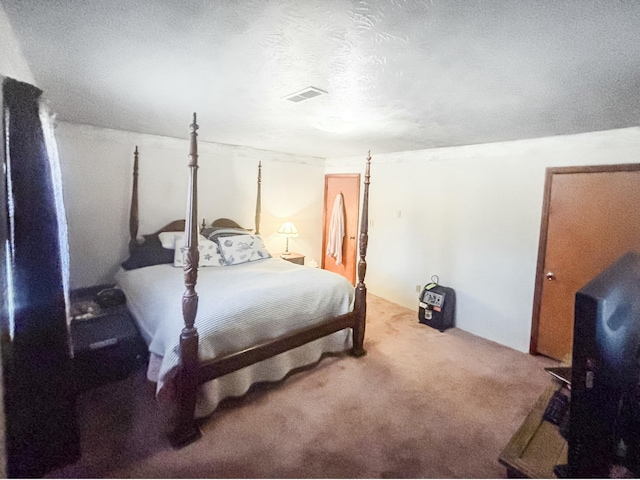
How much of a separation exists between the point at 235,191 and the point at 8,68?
314cm

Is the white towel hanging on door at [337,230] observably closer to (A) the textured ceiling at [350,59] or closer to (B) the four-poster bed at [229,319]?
(B) the four-poster bed at [229,319]

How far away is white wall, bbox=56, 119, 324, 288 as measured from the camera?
3229 mm

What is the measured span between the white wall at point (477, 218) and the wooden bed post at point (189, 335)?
9.63ft

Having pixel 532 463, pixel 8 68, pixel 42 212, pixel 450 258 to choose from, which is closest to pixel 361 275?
pixel 450 258

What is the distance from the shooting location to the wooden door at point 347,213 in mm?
4863

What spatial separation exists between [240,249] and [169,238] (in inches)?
31.9

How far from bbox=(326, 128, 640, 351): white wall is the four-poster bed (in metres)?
1.42

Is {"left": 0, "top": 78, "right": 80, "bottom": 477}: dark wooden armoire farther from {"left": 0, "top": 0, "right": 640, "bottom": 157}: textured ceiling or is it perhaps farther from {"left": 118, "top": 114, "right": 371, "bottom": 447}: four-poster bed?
{"left": 118, "top": 114, "right": 371, "bottom": 447}: four-poster bed

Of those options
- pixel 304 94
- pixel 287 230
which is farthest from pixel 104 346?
pixel 287 230

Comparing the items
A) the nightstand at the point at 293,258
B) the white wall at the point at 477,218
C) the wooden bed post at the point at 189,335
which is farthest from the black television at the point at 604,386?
Result: the nightstand at the point at 293,258

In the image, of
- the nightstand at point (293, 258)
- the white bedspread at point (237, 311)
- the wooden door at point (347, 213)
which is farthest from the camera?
the wooden door at point (347, 213)

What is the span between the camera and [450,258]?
3771 mm

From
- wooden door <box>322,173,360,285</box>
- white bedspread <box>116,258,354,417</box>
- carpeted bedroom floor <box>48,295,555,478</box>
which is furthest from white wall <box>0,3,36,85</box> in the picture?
wooden door <box>322,173,360,285</box>

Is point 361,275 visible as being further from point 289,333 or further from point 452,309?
point 452,309
